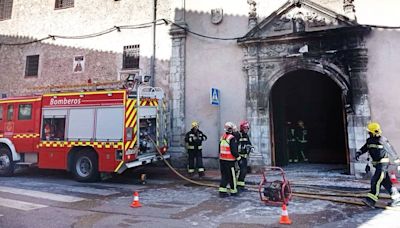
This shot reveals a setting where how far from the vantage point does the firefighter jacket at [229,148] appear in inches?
268

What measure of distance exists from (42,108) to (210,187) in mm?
6164

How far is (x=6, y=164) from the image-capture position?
33.0 ft

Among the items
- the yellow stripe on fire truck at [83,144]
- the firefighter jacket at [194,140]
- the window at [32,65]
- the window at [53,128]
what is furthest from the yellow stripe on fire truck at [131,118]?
the window at [32,65]

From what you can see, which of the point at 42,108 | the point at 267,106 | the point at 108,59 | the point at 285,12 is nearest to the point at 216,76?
the point at 267,106

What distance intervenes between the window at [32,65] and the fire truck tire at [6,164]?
586 cm

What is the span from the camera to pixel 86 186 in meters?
8.27

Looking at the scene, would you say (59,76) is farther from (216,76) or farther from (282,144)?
(282,144)

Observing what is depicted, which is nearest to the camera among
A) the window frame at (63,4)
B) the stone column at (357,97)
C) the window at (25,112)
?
the stone column at (357,97)

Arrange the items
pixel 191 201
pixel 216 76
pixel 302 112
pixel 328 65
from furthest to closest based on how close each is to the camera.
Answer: pixel 302 112, pixel 216 76, pixel 328 65, pixel 191 201

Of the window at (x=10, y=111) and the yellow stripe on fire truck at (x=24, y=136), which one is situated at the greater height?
the window at (x=10, y=111)

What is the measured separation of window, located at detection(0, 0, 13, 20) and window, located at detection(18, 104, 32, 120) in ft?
29.3

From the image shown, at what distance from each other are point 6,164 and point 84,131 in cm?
350

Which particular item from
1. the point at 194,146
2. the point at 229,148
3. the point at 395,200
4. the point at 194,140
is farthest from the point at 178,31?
the point at 395,200

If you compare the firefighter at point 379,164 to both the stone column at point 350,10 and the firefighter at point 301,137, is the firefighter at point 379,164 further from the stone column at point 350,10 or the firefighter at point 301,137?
the firefighter at point 301,137
